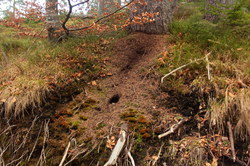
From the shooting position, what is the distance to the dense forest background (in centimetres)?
230

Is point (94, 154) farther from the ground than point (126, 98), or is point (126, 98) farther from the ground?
point (126, 98)

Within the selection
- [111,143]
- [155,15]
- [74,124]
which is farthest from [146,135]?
[155,15]

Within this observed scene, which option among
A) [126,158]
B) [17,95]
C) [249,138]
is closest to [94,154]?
[126,158]

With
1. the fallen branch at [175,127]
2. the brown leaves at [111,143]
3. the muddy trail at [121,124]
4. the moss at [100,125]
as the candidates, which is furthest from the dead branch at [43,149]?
the fallen branch at [175,127]

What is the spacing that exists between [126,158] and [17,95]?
7.19 ft

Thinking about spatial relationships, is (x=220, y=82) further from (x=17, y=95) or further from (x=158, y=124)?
(x=17, y=95)

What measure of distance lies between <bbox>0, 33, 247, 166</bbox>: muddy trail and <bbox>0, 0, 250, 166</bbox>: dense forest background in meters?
0.01

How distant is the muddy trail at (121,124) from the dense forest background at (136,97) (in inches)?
0.6

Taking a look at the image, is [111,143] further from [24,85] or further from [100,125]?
[24,85]

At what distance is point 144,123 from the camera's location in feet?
8.60

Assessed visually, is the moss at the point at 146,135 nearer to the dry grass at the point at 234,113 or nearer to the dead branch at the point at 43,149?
the dry grass at the point at 234,113

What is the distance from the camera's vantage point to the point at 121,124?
102 inches

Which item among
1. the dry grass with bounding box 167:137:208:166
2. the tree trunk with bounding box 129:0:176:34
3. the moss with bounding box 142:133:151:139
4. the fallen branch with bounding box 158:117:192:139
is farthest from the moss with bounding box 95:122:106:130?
the tree trunk with bounding box 129:0:176:34

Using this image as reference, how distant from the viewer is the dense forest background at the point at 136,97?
7.54 ft
